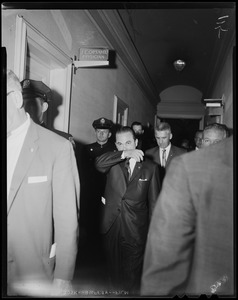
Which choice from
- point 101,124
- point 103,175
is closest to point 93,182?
point 103,175

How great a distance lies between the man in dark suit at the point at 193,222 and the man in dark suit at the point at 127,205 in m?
1.02

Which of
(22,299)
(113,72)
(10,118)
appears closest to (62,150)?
(10,118)

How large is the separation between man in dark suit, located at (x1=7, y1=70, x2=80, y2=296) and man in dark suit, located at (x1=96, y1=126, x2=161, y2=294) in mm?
739

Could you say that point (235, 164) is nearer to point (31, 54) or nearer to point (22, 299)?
point (22, 299)

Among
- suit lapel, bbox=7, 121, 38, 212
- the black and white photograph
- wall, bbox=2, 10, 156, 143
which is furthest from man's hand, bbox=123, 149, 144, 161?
wall, bbox=2, 10, 156, 143

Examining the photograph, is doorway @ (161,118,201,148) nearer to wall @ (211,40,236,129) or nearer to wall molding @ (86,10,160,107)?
wall @ (211,40,236,129)

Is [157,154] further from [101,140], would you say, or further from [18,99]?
[18,99]

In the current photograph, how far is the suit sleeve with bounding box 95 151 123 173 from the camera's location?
1.85 metres

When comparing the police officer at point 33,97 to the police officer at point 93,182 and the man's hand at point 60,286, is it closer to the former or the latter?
the police officer at point 93,182

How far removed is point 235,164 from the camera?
90cm

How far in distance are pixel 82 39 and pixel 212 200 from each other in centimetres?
233

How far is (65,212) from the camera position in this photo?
3.90ft

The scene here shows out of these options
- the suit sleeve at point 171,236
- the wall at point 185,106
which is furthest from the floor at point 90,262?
the wall at point 185,106

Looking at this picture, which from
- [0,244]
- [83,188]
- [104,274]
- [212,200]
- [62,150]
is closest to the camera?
[212,200]
